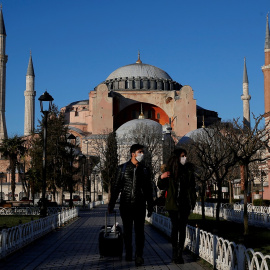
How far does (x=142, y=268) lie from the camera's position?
7.37 metres

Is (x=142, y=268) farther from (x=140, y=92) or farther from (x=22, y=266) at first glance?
(x=140, y=92)

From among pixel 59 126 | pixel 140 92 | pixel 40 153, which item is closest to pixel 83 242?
pixel 59 126

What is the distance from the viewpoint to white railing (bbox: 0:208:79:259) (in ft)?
28.9

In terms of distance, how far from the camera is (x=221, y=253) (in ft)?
23.5

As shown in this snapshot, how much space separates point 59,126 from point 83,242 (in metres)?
26.0

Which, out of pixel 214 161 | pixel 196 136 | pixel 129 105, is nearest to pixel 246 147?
pixel 214 161

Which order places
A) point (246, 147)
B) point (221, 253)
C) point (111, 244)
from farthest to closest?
point (246, 147) → point (111, 244) → point (221, 253)

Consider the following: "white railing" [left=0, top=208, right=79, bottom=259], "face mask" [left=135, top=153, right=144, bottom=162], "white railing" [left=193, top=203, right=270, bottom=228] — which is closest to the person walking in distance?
"face mask" [left=135, top=153, right=144, bottom=162]

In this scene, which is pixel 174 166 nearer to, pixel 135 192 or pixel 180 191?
pixel 180 191

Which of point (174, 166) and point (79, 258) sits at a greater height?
point (174, 166)

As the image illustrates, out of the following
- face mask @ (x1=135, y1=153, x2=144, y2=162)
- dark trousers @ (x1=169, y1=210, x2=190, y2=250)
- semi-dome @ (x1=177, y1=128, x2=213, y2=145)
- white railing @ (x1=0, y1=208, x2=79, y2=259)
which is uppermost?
semi-dome @ (x1=177, y1=128, x2=213, y2=145)

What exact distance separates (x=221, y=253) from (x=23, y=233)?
491cm

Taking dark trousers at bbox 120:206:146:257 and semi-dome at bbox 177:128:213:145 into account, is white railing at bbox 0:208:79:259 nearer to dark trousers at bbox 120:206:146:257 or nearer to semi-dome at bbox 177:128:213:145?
dark trousers at bbox 120:206:146:257

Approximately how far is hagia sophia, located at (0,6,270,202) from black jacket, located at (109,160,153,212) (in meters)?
56.5
